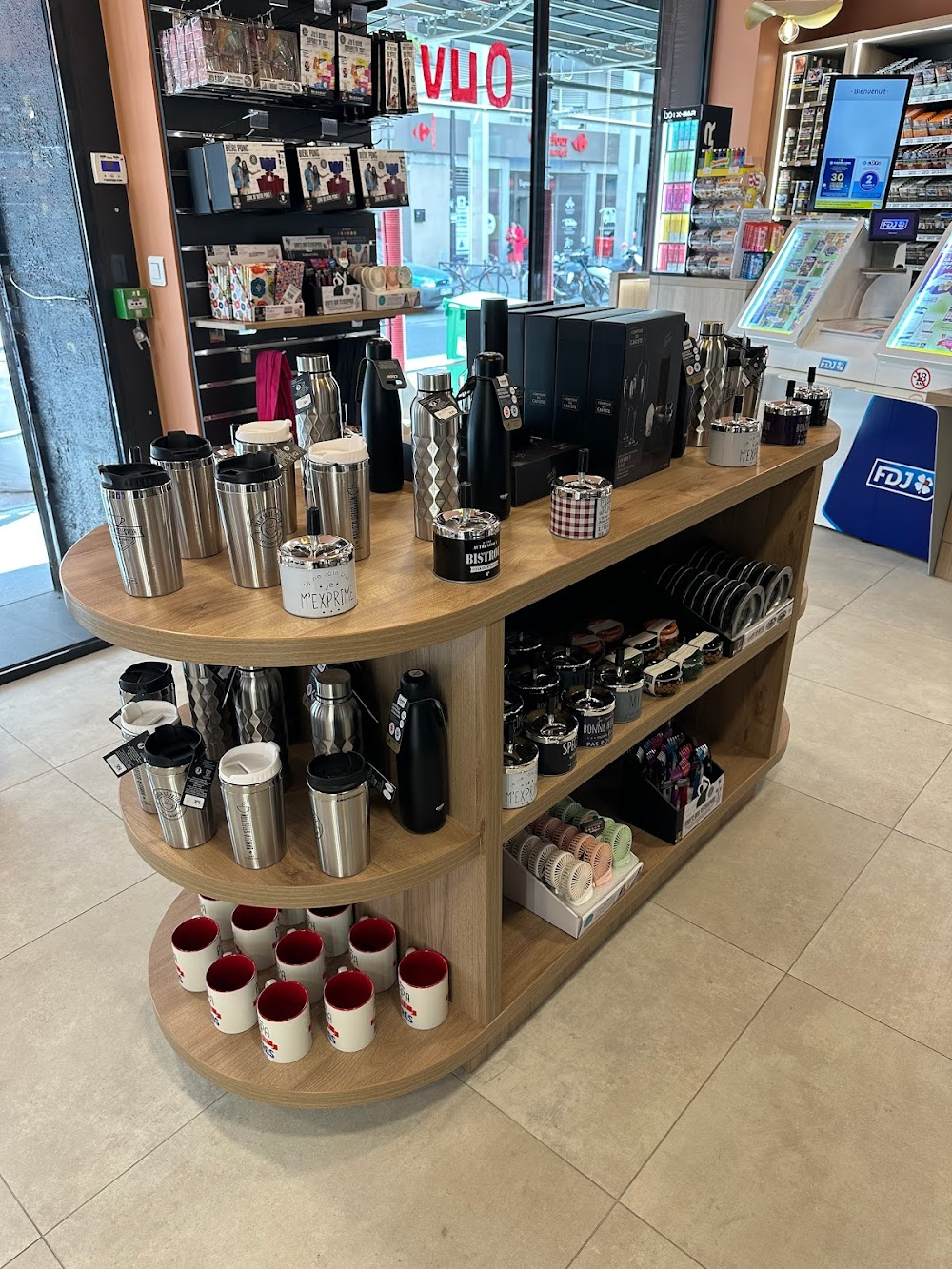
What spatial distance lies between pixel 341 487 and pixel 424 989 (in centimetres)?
99

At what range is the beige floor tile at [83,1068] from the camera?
168 centimetres

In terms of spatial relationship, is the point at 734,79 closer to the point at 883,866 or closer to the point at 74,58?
the point at 74,58

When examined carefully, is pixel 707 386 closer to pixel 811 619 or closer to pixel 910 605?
pixel 811 619

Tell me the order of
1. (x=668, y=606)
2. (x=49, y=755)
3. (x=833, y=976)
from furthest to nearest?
1. (x=49, y=755)
2. (x=668, y=606)
3. (x=833, y=976)

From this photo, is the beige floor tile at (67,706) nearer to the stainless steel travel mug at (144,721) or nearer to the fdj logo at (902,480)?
the stainless steel travel mug at (144,721)

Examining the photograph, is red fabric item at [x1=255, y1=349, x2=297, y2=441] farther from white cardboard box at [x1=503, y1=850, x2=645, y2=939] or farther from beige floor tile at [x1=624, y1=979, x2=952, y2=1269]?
Result: beige floor tile at [x1=624, y1=979, x2=952, y2=1269]

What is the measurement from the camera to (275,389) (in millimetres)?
2352

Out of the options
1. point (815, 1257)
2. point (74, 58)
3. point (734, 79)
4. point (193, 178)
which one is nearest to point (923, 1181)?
point (815, 1257)

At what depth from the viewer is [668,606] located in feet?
7.93

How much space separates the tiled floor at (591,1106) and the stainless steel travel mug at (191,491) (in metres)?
1.14

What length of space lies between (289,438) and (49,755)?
188 cm

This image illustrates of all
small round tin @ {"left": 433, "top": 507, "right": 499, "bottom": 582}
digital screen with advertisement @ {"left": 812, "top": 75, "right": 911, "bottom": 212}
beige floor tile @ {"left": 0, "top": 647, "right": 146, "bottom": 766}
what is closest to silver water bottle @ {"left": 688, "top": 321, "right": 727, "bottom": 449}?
small round tin @ {"left": 433, "top": 507, "right": 499, "bottom": 582}

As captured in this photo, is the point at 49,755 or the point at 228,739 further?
the point at 49,755

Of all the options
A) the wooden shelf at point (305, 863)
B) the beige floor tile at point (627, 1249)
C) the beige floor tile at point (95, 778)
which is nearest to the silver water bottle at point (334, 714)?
the wooden shelf at point (305, 863)
